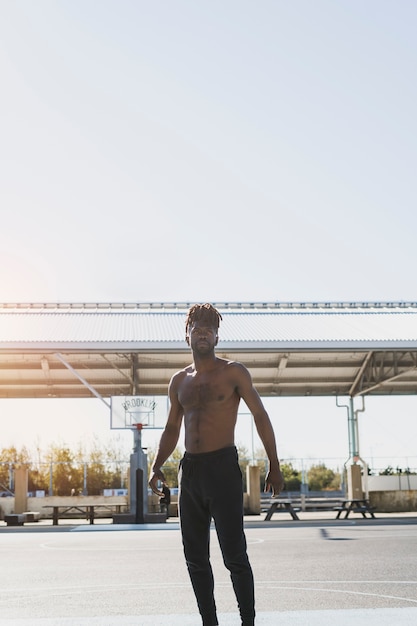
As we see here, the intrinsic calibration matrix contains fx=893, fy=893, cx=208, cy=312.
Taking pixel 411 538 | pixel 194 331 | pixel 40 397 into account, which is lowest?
pixel 411 538

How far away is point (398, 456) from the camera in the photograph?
1405 inches

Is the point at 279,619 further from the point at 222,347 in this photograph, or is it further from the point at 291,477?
the point at 291,477

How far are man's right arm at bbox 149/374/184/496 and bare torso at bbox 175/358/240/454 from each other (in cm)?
15

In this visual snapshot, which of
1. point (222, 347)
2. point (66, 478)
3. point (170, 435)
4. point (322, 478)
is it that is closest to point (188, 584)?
point (170, 435)

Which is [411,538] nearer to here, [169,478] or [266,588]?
[266,588]

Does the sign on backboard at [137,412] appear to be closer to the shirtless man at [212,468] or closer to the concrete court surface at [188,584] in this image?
the concrete court surface at [188,584]

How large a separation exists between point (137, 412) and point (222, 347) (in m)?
3.53

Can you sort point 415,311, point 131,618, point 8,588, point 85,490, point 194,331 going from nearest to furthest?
point 194,331 → point 131,618 → point 8,588 → point 85,490 → point 415,311

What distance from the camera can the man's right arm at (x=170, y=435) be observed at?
17.2 ft

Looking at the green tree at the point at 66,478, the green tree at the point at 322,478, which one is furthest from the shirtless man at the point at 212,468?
the green tree at the point at 322,478

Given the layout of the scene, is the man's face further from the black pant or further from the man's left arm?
the black pant

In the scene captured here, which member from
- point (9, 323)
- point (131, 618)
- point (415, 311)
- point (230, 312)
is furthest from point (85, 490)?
point (131, 618)

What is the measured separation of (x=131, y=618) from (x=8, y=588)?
259cm

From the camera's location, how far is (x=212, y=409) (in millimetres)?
4988
